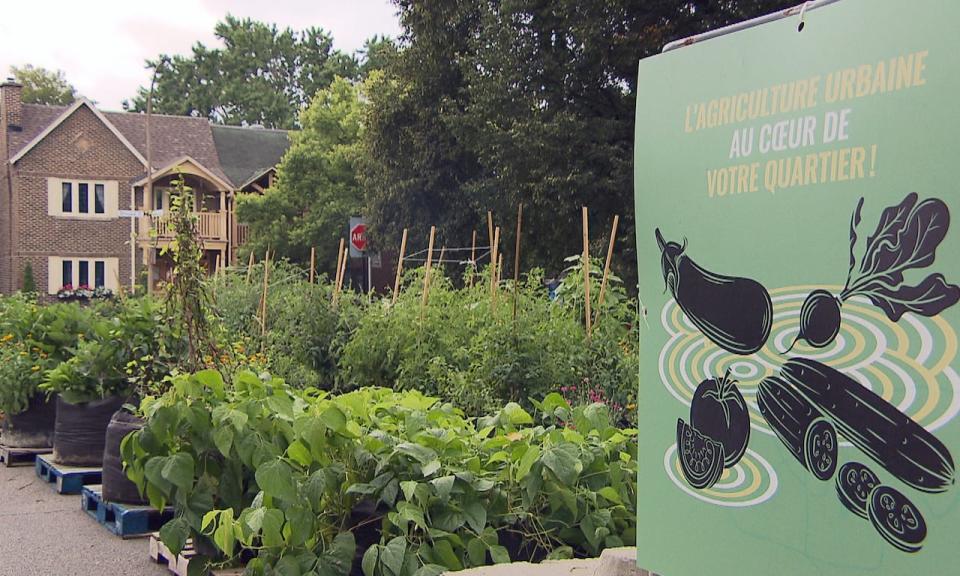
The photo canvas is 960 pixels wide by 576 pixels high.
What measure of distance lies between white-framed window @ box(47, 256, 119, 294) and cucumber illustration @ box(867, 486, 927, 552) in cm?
4214

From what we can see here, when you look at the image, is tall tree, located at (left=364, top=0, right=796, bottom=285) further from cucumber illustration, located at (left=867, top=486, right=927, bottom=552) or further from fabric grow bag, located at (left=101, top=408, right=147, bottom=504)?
cucumber illustration, located at (left=867, top=486, right=927, bottom=552)

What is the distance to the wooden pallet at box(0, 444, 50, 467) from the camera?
923 cm

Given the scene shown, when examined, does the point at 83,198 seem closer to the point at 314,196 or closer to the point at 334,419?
the point at 314,196

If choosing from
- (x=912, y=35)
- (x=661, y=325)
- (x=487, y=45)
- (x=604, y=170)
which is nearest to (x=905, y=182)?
(x=912, y=35)

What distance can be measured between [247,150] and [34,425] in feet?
134

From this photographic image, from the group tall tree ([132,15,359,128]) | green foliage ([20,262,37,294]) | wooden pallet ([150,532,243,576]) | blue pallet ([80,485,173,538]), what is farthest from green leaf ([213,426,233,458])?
tall tree ([132,15,359,128])

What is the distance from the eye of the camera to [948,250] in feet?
6.06

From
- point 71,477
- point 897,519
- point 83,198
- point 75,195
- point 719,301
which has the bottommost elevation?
point 71,477

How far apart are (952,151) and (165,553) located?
17.0 feet

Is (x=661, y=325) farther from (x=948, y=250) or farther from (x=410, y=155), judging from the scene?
(x=410, y=155)

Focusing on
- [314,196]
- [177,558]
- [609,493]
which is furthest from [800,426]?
[314,196]

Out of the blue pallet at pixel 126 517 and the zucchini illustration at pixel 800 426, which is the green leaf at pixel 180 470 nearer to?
the blue pallet at pixel 126 517

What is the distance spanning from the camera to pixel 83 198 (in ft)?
137

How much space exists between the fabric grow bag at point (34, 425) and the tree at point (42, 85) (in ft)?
207
